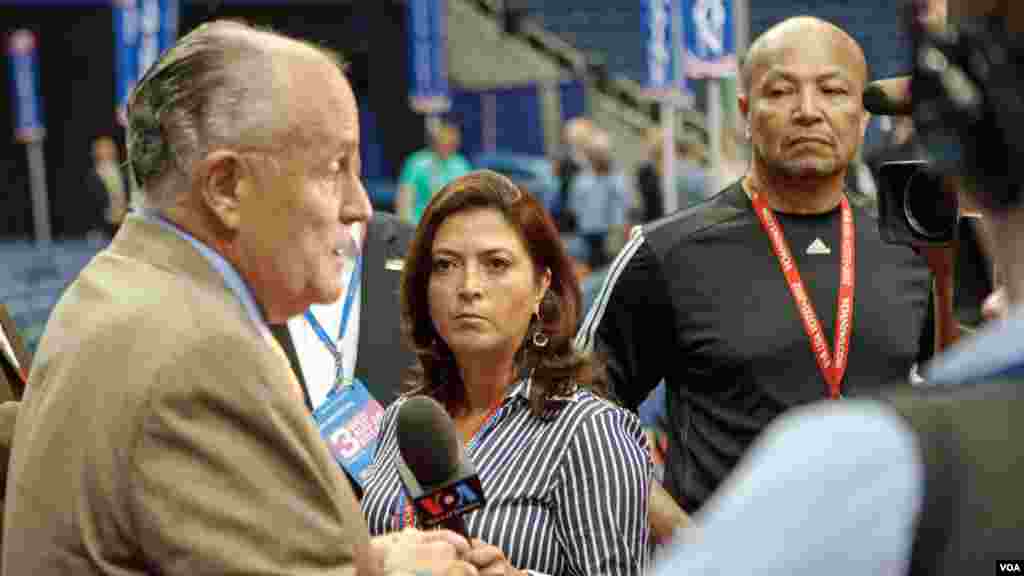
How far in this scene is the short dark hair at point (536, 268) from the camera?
3.38 metres

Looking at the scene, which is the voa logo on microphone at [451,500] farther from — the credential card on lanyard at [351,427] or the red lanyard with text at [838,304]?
the red lanyard with text at [838,304]

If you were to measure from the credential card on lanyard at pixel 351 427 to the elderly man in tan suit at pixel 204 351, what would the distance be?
3.89 ft

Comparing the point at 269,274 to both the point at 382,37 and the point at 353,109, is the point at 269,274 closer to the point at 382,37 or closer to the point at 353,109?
the point at 353,109

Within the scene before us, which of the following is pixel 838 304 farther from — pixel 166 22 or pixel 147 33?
pixel 166 22

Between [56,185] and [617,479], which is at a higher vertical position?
[617,479]

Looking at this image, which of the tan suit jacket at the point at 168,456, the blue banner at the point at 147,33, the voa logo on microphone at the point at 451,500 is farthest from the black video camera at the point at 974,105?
the blue banner at the point at 147,33

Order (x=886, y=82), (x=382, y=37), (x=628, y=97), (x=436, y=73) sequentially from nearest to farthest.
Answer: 1. (x=886, y=82)
2. (x=436, y=73)
3. (x=628, y=97)
4. (x=382, y=37)

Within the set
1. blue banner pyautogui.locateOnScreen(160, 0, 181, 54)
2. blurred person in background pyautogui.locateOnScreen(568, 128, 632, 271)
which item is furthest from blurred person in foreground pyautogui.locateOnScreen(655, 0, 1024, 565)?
blurred person in background pyautogui.locateOnScreen(568, 128, 632, 271)

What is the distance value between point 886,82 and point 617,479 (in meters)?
0.87

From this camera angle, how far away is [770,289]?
3.77 meters

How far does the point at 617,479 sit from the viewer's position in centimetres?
298

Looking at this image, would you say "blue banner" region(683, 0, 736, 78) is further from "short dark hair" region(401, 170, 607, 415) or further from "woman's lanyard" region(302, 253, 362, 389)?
"short dark hair" region(401, 170, 607, 415)

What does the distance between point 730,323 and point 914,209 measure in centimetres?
92

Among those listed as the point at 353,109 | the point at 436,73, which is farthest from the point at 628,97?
the point at 353,109
